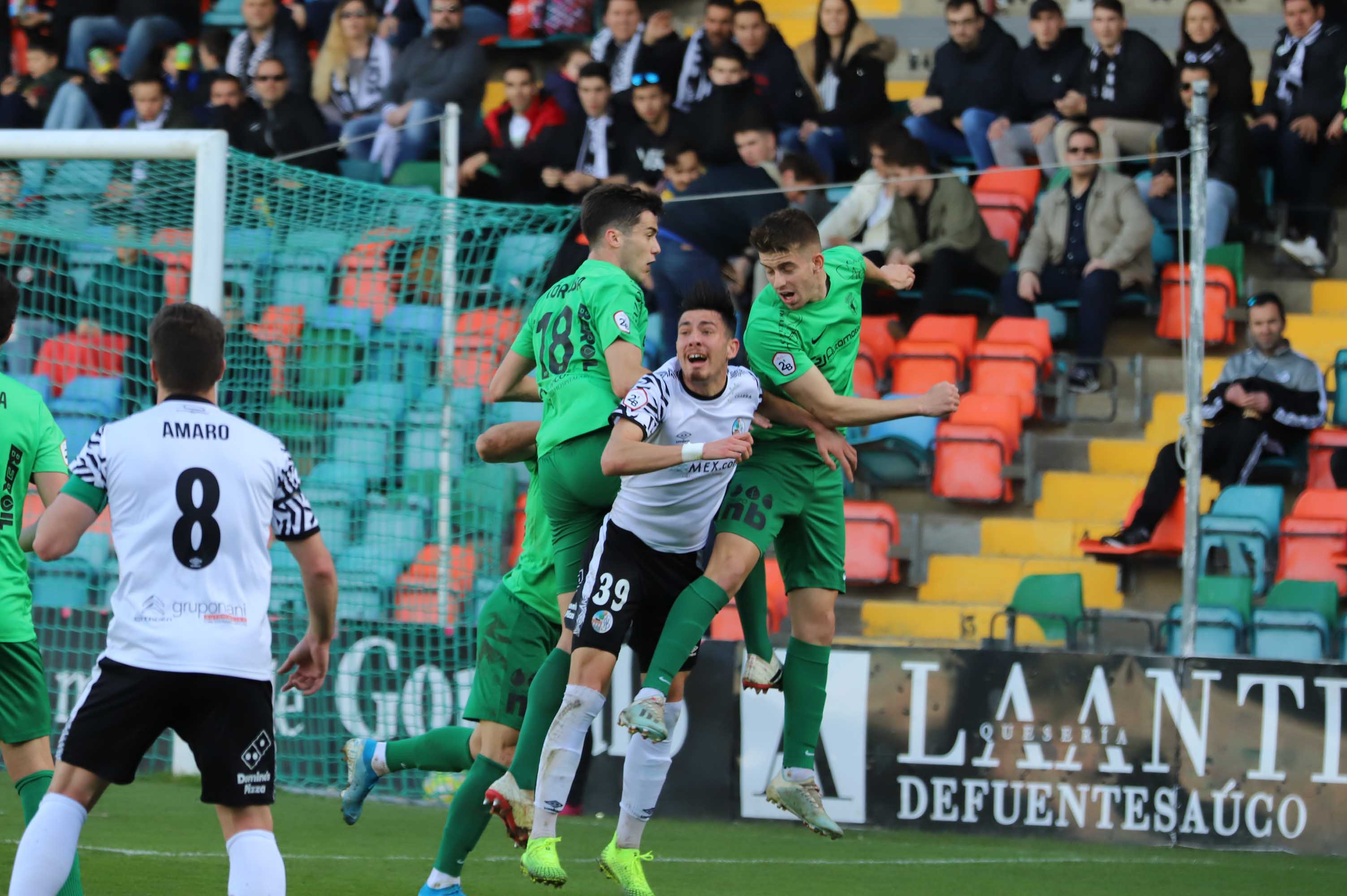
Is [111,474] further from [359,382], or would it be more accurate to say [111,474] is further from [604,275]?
A: [359,382]

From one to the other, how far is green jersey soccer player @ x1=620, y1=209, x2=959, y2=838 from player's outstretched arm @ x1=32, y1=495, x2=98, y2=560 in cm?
207

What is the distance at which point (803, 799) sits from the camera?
Answer: 6238 millimetres

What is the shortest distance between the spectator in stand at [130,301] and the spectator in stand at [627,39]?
3.98 m

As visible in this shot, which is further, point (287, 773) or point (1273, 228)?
point (1273, 228)

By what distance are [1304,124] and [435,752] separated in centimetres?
788

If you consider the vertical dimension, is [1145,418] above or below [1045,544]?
above

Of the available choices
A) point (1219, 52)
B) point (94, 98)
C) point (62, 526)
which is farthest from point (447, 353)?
point (94, 98)

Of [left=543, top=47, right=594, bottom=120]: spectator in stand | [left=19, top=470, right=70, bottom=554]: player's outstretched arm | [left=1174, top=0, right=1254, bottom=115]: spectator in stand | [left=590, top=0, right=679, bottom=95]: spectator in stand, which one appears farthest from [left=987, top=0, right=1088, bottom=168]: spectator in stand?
[left=19, top=470, right=70, bottom=554]: player's outstretched arm

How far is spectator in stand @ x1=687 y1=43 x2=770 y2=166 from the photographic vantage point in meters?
12.7

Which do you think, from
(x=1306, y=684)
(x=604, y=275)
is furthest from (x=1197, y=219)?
(x=604, y=275)

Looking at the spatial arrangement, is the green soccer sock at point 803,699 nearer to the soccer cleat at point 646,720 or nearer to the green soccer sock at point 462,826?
the soccer cleat at point 646,720

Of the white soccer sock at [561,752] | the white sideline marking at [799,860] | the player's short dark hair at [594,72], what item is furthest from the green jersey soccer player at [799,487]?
the player's short dark hair at [594,72]

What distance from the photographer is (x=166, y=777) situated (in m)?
9.79

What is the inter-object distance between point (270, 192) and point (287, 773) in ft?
11.6
